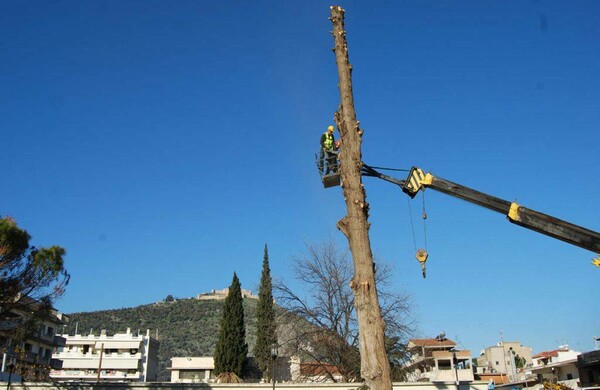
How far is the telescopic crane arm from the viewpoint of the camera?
30.9 feet

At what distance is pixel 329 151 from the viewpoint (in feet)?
33.2

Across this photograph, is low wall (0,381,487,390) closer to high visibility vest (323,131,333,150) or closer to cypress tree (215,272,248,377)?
high visibility vest (323,131,333,150)

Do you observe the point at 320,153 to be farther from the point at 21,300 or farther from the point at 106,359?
the point at 106,359

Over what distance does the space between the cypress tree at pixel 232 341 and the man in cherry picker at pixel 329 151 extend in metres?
41.2

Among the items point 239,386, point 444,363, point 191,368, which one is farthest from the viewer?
point 191,368

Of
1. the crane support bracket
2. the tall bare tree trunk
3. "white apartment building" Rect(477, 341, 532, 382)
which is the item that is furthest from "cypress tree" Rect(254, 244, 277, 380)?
"white apartment building" Rect(477, 341, 532, 382)

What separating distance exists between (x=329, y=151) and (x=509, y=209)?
369 centimetres

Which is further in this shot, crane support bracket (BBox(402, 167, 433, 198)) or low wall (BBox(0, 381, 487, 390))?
low wall (BBox(0, 381, 487, 390))

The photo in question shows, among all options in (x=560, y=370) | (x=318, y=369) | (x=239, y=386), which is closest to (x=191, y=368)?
(x=318, y=369)

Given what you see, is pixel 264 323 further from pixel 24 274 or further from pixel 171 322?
pixel 171 322

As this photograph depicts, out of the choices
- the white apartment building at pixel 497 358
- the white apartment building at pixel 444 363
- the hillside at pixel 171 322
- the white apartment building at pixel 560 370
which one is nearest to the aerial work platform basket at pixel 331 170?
the white apartment building at pixel 560 370

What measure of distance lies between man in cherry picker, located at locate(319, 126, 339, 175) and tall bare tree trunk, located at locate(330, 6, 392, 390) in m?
0.92

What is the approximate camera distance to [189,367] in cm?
6400

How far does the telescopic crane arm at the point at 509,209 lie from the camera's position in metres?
9.41
